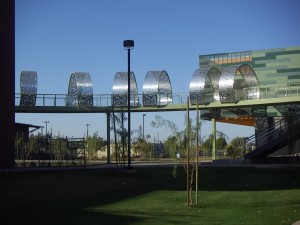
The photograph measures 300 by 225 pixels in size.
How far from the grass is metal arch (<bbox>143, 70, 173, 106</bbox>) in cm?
2511

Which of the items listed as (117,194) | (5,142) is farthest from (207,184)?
(5,142)

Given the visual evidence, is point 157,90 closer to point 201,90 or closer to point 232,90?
point 201,90

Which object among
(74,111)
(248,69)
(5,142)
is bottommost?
(5,142)

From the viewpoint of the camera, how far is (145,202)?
1424 centimetres

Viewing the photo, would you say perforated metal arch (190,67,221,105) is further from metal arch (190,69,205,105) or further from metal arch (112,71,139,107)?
metal arch (112,71,139,107)

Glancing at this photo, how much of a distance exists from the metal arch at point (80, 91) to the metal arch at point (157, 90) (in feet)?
18.1

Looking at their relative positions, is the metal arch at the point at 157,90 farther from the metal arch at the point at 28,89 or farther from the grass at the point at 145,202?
the grass at the point at 145,202

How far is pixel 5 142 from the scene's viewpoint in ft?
105

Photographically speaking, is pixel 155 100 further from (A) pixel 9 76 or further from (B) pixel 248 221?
(B) pixel 248 221

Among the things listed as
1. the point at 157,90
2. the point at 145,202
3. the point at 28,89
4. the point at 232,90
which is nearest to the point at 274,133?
the point at 232,90

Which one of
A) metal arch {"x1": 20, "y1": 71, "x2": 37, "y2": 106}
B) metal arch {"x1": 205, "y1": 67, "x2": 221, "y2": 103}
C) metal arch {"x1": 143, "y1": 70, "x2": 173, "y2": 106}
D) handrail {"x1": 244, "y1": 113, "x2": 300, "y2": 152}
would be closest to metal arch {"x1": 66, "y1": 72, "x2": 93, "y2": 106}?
metal arch {"x1": 20, "y1": 71, "x2": 37, "y2": 106}

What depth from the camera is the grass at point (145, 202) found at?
1116 centimetres

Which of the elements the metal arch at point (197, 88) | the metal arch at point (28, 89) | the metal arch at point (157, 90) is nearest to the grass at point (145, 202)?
the metal arch at point (197, 88)

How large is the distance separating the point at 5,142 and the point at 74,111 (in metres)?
15.5
